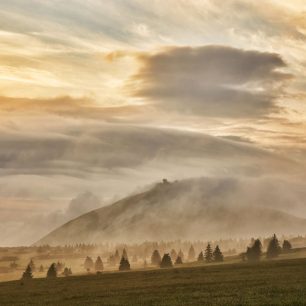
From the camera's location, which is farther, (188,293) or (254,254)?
(254,254)

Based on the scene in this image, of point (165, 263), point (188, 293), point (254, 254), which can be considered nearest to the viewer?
point (188, 293)

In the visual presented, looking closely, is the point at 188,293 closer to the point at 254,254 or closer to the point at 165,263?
the point at 254,254

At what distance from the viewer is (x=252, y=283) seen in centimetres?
7094

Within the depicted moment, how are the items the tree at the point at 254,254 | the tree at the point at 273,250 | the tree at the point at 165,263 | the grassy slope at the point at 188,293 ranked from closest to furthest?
the grassy slope at the point at 188,293, the tree at the point at 254,254, the tree at the point at 273,250, the tree at the point at 165,263

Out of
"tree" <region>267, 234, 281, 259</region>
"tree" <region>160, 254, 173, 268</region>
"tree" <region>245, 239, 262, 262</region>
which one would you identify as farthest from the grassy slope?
"tree" <region>160, 254, 173, 268</region>

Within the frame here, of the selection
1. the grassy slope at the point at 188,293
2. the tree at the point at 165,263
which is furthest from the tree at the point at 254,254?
the grassy slope at the point at 188,293

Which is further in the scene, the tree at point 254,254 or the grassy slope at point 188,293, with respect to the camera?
the tree at point 254,254

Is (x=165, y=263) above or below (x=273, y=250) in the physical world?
below

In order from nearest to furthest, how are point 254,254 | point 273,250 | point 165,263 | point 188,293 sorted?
1. point 188,293
2. point 254,254
3. point 273,250
4. point 165,263

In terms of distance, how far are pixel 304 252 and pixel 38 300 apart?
359 feet

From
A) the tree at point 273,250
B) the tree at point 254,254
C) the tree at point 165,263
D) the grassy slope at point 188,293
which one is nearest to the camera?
the grassy slope at point 188,293

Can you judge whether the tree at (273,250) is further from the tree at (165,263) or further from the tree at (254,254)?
the tree at (165,263)

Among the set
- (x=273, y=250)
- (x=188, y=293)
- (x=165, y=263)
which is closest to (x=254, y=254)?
(x=273, y=250)

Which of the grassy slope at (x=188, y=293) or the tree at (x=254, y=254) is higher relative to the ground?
the tree at (x=254, y=254)
